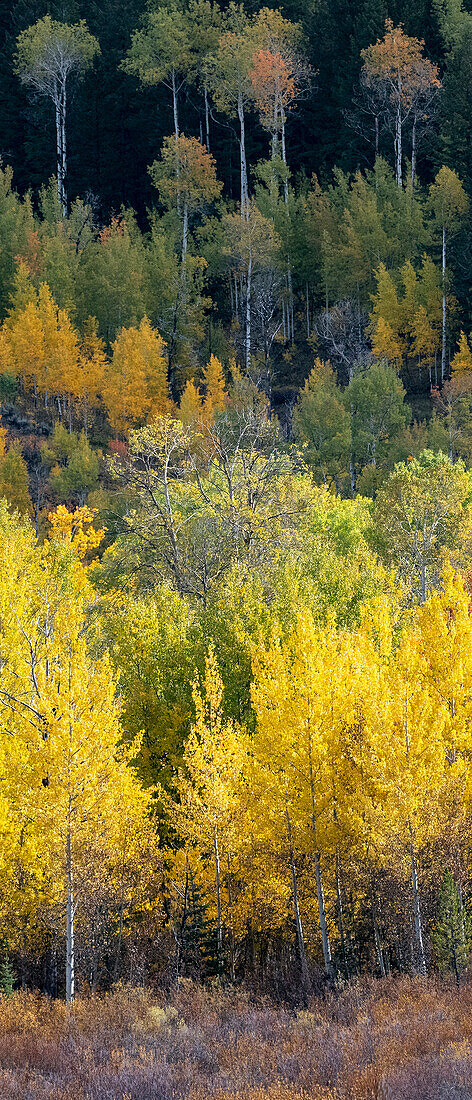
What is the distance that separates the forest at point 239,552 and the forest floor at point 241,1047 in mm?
109

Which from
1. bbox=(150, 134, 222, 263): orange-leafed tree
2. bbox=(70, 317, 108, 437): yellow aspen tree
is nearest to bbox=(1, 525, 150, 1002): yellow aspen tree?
bbox=(70, 317, 108, 437): yellow aspen tree

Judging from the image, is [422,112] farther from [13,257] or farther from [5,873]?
[5,873]

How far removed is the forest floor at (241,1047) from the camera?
13.2m

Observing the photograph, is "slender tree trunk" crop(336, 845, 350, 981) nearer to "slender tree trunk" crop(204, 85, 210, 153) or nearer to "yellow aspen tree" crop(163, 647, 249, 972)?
"yellow aspen tree" crop(163, 647, 249, 972)

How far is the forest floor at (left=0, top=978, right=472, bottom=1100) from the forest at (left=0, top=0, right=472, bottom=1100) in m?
0.11

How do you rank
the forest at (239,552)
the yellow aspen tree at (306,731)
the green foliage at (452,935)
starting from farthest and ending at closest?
the yellow aspen tree at (306,731)
the forest at (239,552)
the green foliage at (452,935)

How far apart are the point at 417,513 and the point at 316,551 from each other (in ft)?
41.6

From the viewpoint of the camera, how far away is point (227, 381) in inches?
2985

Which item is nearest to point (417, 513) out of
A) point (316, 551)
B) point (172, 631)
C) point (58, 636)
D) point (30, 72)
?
point (316, 551)

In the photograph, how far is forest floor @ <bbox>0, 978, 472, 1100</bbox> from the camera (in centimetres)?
1323

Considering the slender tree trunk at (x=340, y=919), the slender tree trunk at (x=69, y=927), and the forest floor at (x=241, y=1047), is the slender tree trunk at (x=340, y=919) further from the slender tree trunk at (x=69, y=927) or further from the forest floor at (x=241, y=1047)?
the slender tree trunk at (x=69, y=927)

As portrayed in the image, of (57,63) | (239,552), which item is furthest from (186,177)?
(239,552)

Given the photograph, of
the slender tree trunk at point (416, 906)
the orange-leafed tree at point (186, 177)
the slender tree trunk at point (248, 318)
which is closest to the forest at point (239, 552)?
the slender tree trunk at point (416, 906)

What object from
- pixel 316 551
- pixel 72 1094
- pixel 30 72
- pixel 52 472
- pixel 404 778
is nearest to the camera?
pixel 72 1094
